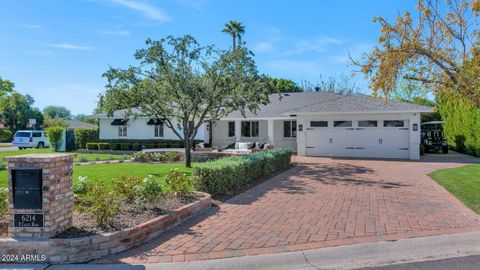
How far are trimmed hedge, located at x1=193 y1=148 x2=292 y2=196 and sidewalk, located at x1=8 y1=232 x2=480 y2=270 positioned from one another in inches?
171

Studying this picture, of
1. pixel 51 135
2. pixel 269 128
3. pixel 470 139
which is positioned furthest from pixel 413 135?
pixel 51 135

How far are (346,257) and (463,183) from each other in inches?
332

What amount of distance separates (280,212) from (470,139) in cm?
2050

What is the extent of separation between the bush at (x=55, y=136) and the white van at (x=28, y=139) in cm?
561

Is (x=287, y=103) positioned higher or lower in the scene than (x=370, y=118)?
higher

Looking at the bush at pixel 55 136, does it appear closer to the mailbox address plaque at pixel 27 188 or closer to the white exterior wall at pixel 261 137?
the white exterior wall at pixel 261 137

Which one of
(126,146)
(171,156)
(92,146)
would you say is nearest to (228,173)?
(171,156)

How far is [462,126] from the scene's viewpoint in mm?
26281

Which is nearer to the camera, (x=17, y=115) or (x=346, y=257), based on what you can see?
(x=346, y=257)

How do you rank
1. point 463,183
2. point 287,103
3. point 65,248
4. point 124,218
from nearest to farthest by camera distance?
point 65,248 → point 124,218 → point 463,183 → point 287,103

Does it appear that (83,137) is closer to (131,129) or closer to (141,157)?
(131,129)

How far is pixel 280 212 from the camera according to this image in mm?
8352

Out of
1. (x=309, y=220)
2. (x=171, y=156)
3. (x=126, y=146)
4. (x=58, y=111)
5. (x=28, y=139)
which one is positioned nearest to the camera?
(x=309, y=220)

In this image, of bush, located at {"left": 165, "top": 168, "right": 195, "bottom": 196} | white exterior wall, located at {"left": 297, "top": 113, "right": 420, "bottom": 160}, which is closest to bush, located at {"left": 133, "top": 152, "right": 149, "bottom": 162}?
white exterior wall, located at {"left": 297, "top": 113, "right": 420, "bottom": 160}
